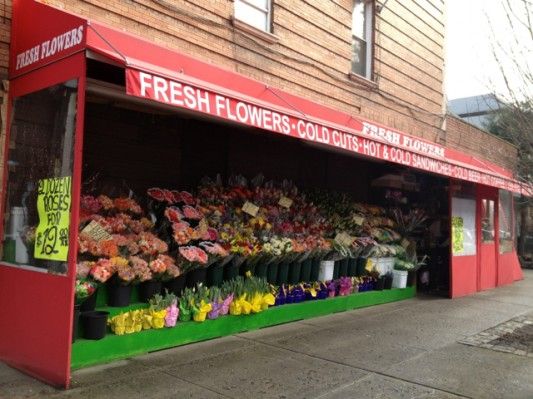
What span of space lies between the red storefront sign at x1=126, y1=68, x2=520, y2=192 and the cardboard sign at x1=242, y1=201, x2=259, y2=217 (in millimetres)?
1632

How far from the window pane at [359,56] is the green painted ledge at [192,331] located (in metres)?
4.48

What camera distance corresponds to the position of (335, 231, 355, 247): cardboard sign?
8.30 metres

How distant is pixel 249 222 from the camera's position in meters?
7.21

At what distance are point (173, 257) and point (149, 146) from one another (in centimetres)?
164

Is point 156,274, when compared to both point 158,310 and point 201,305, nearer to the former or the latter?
point 158,310

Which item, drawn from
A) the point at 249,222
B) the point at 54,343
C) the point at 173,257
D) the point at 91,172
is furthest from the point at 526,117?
the point at 54,343

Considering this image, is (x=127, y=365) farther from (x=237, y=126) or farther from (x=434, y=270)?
(x=434, y=270)

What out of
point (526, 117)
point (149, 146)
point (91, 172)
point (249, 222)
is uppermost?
point (526, 117)

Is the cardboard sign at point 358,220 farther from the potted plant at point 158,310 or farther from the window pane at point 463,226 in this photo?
the potted plant at point 158,310

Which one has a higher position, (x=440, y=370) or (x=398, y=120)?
(x=398, y=120)

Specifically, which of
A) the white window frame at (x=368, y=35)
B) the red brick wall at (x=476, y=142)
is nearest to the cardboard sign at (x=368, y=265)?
the white window frame at (x=368, y=35)

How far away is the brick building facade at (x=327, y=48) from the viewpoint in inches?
247

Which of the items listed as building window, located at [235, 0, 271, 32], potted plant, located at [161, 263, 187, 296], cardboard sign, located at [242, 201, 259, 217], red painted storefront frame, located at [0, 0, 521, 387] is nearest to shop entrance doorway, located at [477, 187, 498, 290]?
cardboard sign, located at [242, 201, 259, 217]

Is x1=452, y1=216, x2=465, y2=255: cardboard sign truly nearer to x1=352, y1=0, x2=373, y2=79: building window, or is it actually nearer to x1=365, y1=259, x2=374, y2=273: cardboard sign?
x1=365, y1=259, x2=374, y2=273: cardboard sign
